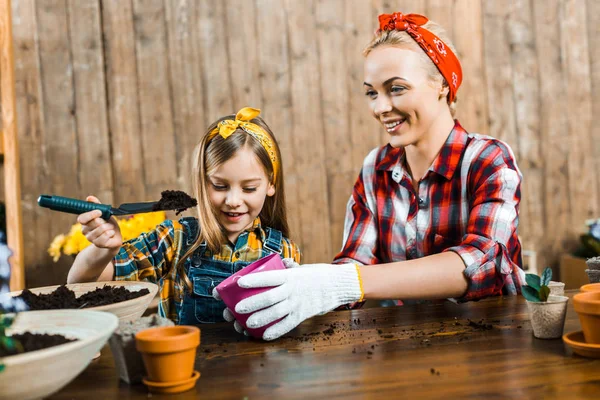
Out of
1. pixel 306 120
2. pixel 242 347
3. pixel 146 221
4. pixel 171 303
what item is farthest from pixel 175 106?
pixel 242 347

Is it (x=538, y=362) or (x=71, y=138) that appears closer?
(x=538, y=362)

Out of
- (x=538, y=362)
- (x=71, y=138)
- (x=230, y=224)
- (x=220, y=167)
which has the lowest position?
(x=538, y=362)

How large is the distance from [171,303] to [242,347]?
1.88 ft

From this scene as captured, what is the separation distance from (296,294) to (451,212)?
665 millimetres

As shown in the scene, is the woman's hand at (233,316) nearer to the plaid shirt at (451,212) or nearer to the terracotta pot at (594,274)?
the plaid shirt at (451,212)

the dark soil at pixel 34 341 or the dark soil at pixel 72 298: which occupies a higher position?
the dark soil at pixel 72 298

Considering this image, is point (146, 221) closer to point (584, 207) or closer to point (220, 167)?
point (220, 167)

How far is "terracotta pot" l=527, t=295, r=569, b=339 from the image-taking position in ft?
3.50

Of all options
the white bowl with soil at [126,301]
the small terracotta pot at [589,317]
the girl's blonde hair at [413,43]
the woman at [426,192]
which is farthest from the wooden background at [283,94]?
the small terracotta pot at [589,317]

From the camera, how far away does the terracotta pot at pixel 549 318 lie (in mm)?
1065

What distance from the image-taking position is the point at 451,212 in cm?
168

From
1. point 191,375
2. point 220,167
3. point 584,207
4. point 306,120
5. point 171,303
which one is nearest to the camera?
point 191,375

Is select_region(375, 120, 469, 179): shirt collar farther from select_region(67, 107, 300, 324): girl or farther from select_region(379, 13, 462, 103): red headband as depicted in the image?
select_region(67, 107, 300, 324): girl

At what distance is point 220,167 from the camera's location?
1.52 m
